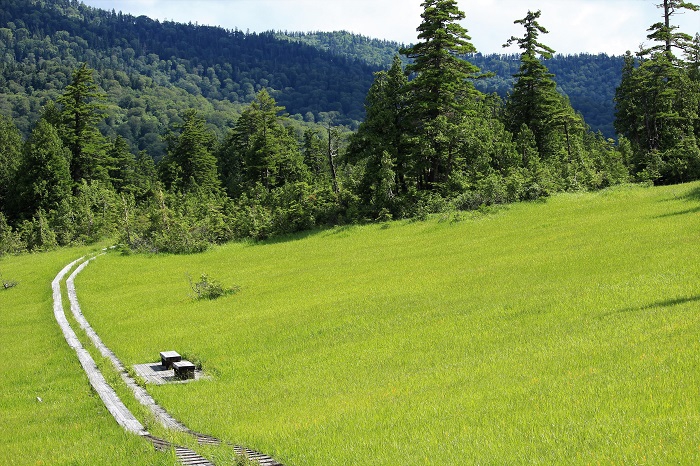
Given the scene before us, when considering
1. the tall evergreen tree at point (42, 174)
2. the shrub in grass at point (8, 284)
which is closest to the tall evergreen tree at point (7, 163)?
the tall evergreen tree at point (42, 174)

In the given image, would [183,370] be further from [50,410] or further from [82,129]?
[82,129]

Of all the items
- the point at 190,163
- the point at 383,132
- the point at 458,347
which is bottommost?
the point at 458,347

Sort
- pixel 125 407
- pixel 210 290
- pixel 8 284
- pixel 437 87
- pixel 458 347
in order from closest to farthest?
pixel 125 407 < pixel 458 347 < pixel 210 290 < pixel 8 284 < pixel 437 87

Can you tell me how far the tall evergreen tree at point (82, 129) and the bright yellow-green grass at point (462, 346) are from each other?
51741mm

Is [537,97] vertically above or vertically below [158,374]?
above

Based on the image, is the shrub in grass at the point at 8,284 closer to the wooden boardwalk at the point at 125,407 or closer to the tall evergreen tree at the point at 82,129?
the wooden boardwalk at the point at 125,407

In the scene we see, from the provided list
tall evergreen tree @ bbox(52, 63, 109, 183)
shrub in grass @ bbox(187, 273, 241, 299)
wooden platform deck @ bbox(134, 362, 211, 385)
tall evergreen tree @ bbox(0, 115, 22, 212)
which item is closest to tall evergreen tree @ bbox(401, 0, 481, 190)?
shrub in grass @ bbox(187, 273, 241, 299)

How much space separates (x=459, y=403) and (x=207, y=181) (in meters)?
Result: 79.4

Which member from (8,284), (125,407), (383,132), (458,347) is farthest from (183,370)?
(383,132)

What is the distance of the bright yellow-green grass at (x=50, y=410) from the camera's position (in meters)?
10.8

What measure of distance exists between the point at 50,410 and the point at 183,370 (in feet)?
9.99

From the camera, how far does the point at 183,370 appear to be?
1612 cm

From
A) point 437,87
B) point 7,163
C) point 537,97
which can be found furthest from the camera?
point 7,163

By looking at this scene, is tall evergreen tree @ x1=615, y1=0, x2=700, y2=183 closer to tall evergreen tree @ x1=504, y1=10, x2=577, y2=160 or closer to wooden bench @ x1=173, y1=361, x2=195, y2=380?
tall evergreen tree @ x1=504, y1=10, x2=577, y2=160
